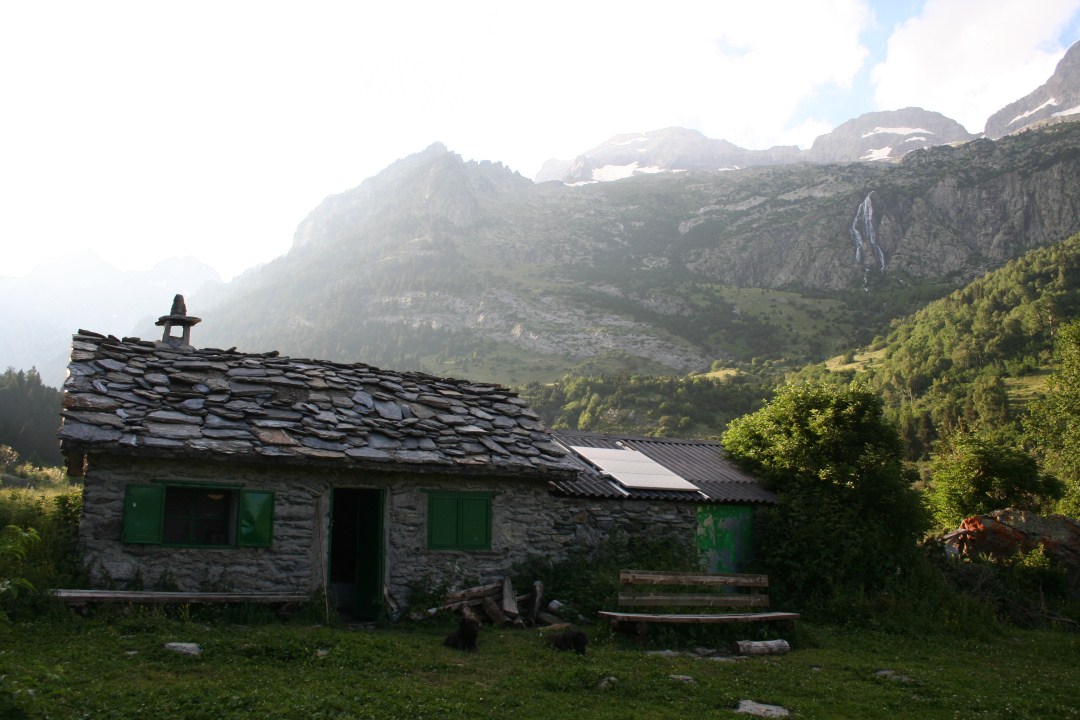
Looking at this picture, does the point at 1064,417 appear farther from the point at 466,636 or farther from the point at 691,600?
the point at 466,636

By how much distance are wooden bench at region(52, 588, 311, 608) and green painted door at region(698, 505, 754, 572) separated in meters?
8.24

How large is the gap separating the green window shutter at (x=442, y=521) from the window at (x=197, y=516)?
2.70 m

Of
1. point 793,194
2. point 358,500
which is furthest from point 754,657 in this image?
point 793,194

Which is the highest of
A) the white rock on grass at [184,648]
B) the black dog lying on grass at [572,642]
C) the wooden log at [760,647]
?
the white rock on grass at [184,648]

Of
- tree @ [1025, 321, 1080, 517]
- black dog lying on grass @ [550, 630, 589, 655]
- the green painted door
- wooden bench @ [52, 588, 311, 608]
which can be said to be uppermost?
tree @ [1025, 321, 1080, 517]

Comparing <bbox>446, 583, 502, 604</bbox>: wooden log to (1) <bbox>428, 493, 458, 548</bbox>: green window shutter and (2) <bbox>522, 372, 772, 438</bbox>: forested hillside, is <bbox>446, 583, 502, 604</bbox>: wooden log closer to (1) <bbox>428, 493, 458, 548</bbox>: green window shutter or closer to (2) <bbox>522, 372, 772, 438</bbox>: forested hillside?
(1) <bbox>428, 493, 458, 548</bbox>: green window shutter

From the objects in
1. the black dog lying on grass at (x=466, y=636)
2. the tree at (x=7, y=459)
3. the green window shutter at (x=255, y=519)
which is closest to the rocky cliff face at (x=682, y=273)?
the tree at (x=7, y=459)

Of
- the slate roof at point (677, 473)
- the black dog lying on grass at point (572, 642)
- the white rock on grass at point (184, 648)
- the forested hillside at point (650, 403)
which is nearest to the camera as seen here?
the white rock on grass at point (184, 648)

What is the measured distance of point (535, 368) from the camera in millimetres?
99938

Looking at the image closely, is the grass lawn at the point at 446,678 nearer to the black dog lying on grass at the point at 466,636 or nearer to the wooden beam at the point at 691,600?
the black dog lying on grass at the point at 466,636

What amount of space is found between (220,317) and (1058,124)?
16009 centimetres

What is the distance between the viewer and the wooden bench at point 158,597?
Result: 10.2 meters

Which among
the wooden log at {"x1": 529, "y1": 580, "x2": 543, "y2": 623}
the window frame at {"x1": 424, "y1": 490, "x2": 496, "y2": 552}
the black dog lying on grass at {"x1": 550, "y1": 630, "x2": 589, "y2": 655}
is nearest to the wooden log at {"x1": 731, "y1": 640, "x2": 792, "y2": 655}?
the black dog lying on grass at {"x1": 550, "y1": 630, "x2": 589, "y2": 655}

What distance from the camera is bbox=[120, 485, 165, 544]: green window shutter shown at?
1141cm
